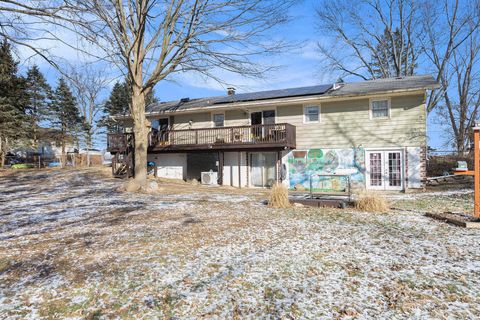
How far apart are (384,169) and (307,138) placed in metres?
4.12

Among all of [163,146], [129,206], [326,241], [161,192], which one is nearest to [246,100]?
[163,146]

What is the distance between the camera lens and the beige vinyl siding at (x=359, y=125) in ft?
45.4

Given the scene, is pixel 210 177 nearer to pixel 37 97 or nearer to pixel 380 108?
pixel 380 108

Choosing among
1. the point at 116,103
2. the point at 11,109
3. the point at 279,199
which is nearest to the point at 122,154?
the point at 279,199

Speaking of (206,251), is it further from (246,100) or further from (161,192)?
(246,100)

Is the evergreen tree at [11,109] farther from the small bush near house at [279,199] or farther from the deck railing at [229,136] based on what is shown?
the small bush near house at [279,199]

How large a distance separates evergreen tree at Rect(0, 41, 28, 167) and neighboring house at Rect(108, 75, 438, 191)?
1273cm

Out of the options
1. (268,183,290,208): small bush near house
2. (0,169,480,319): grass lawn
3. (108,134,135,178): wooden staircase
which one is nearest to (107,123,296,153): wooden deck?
(108,134,135,178): wooden staircase

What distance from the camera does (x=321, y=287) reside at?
11.7 ft

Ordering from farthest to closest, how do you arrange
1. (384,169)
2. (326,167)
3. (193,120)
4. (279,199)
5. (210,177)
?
(193,120)
(210,177)
(326,167)
(384,169)
(279,199)

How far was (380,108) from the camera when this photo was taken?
14594 millimetres

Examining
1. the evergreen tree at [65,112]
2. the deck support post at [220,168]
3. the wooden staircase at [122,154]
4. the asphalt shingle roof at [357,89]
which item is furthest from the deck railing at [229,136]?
the evergreen tree at [65,112]

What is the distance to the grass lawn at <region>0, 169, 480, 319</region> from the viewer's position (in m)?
3.13

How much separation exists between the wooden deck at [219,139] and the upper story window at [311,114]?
0.93 meters
